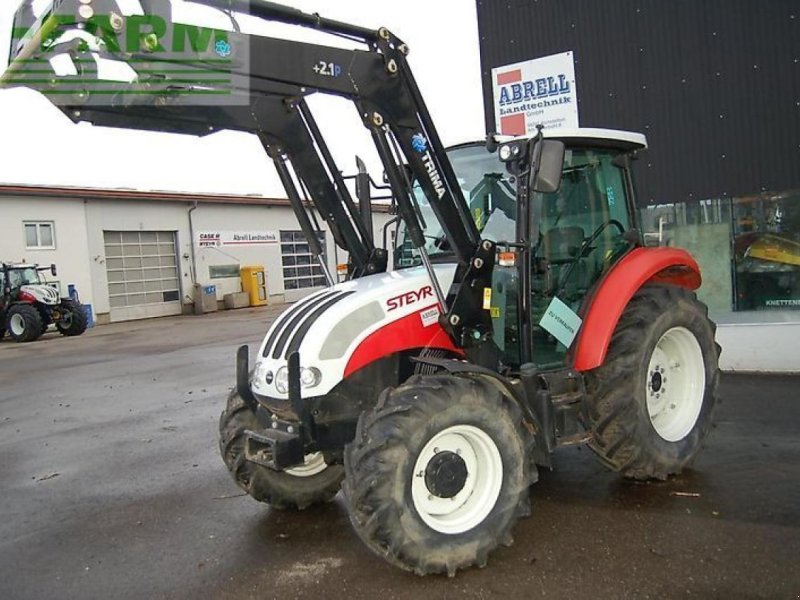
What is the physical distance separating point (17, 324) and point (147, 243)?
7.08 meters

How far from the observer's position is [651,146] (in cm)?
869

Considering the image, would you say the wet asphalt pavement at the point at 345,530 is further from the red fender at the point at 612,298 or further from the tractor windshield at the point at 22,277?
the tractor windshield at the point at 22,277

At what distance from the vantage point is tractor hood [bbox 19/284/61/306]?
2044 cm

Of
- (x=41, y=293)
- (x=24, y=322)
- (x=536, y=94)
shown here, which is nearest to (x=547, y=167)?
(x=536, y=94)

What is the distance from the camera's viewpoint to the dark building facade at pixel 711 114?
312 inches

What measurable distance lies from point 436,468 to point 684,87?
6.93 metres

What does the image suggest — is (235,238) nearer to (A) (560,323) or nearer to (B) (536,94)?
(B) (536,94)

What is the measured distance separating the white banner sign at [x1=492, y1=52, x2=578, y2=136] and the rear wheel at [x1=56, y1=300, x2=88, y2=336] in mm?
15935

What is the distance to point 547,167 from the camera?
3641 mm

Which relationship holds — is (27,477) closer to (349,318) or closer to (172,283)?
(349,318)

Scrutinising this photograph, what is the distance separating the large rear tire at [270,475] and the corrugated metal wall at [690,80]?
5.11 m

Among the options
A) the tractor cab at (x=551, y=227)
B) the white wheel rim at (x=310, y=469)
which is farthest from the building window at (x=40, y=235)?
the white wheel rim at (x=310, y=469)

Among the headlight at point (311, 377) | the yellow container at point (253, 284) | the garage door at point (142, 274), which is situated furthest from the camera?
the yellow container at point (253, 284)

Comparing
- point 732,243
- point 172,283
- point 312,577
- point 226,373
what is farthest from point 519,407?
point 172,283
